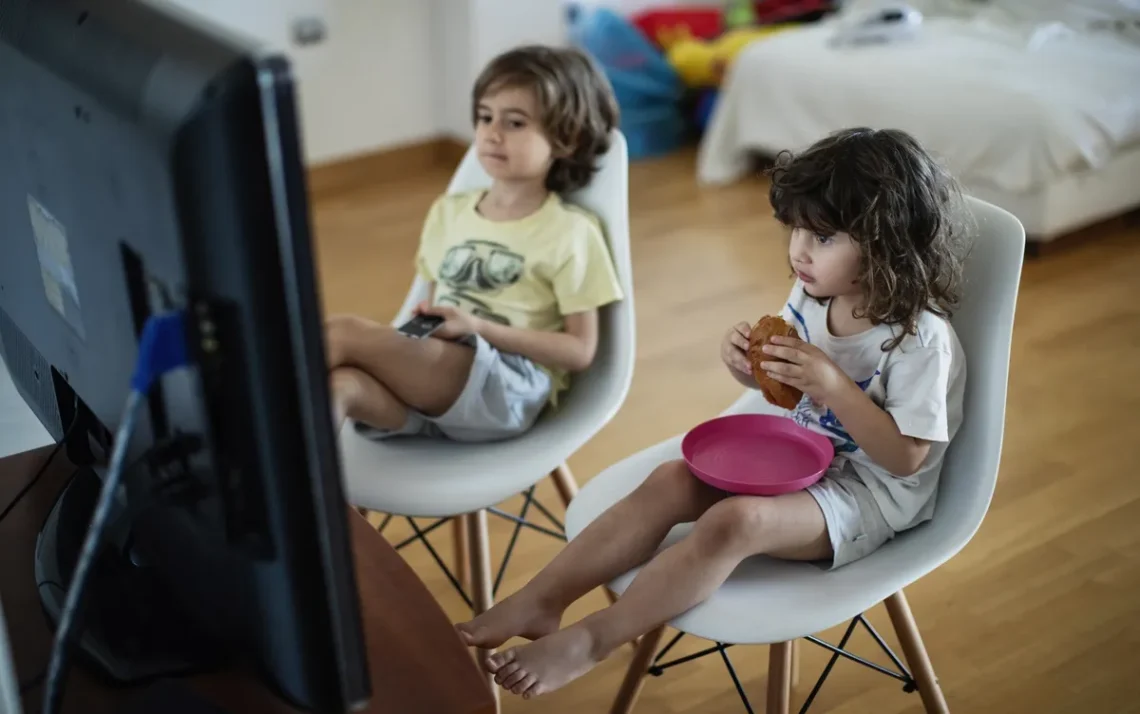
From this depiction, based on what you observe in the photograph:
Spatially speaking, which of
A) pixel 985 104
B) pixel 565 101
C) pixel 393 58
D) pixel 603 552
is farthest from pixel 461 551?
pixel 393 58

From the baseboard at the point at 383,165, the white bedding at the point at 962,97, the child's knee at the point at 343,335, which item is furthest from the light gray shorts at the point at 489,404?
the baseboard at the point at 383,165

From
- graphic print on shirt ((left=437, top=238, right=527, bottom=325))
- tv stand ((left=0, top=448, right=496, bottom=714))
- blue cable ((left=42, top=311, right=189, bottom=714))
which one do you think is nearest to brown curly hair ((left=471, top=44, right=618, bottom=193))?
graphic print on shirt ((left=437, top=238, right=527, bottom=325))

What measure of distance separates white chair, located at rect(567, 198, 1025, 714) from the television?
1.92 feet

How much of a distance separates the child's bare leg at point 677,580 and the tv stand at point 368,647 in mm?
305

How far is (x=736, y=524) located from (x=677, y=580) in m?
0.09

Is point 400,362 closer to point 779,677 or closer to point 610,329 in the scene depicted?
point 610,329

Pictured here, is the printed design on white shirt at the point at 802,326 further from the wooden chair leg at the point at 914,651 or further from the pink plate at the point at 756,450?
the wooden chair leg at the point at 914,651

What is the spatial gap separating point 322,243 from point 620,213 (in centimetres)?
193

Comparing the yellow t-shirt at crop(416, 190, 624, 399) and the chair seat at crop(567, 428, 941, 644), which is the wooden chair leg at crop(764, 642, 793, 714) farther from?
the yellow t-shirt at crop(416, 190, 624, 399)

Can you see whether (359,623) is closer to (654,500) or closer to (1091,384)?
(654,500)

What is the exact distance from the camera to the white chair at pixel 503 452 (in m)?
1.48

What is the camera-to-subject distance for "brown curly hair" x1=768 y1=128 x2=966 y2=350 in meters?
1.32

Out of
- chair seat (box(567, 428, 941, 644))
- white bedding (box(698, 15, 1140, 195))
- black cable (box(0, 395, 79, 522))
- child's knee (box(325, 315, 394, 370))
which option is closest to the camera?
black cable (box(0, 395, 79, 522))

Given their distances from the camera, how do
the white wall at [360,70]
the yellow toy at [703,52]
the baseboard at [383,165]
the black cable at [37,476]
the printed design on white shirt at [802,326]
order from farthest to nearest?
1. the yellow toy at [703,52]
2. the baseboard at [383,165]
3. the white wall at [360,70]
4. the printed design on white shirt at [802,326]
5. the black cable at [37,476]
